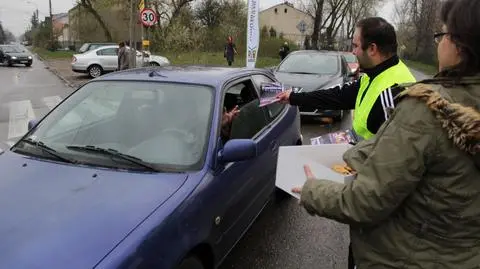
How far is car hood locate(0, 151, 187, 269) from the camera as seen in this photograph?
85.3 inches

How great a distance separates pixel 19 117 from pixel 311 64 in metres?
6.87

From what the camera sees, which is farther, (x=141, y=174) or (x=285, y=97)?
(x=285, y=97)

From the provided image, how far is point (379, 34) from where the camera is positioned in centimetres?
264

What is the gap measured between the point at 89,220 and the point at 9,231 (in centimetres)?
36

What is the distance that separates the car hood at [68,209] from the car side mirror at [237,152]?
378 mm

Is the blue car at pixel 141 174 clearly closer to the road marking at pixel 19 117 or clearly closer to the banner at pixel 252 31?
the road marking at pixel 19 117

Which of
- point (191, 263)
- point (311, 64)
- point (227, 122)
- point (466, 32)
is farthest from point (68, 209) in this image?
point (311, 64)

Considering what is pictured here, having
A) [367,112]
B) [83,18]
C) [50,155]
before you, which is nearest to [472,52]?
[367,112]

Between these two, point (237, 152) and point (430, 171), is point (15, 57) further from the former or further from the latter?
point (430, 171)

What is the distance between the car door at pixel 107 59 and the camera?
22.2 metres

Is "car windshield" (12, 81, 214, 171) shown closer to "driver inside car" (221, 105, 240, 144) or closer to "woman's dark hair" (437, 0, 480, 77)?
"driver inside car" (221, 105, 240, 144)

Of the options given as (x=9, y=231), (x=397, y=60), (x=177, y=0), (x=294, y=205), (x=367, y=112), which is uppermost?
(x=177, y=0)

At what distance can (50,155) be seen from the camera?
3.27 m

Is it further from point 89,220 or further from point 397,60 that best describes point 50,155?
point 397,60
